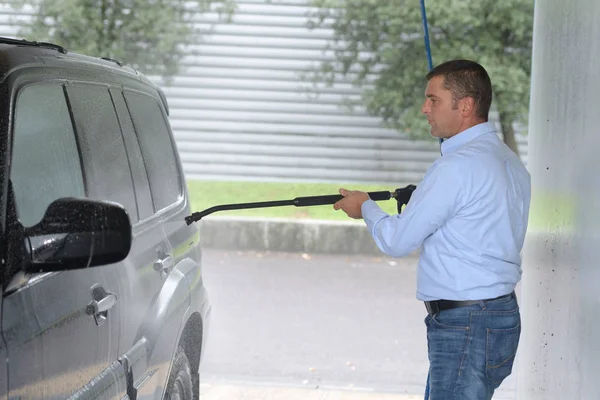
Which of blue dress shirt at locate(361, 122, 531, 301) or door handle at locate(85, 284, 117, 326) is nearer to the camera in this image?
door handle at locate(85, 284, 117, 326)

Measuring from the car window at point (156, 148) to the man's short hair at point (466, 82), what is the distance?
1.10 m

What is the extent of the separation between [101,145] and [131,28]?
5937mm

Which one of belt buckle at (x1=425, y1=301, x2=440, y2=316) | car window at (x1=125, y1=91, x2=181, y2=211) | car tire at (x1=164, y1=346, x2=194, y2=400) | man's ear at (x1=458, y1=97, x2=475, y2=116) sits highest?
man's ear at (x1=458, y1=97, x2=475, y2=116)

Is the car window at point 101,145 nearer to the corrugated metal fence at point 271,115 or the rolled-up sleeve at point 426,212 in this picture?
the rolled-up sleeve at point 426,212

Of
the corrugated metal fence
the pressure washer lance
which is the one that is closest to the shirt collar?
the pressure washer lance

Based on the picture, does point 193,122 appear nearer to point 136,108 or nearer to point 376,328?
point 376,328

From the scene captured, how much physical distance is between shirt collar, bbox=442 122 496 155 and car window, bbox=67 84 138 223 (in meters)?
1.14

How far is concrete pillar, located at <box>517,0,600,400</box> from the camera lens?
340 cm

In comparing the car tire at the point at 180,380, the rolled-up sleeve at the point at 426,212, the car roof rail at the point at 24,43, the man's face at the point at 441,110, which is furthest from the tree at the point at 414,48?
the car roof rail at the point at 24,43

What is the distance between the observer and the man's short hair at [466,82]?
335 cm

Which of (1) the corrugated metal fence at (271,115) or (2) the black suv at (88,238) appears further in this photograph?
(1) the corrugated metal fence at (271,115)

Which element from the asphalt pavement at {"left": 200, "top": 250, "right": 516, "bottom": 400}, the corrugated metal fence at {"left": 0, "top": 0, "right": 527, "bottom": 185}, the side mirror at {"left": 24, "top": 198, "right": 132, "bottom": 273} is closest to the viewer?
the side mirror at {"left": 24, "top": 198, "right": 132, "bottom": 273}

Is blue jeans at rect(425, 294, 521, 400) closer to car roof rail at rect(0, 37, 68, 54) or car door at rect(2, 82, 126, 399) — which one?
car door at rect(2, 82, 126, 399)

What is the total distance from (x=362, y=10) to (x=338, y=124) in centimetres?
108
